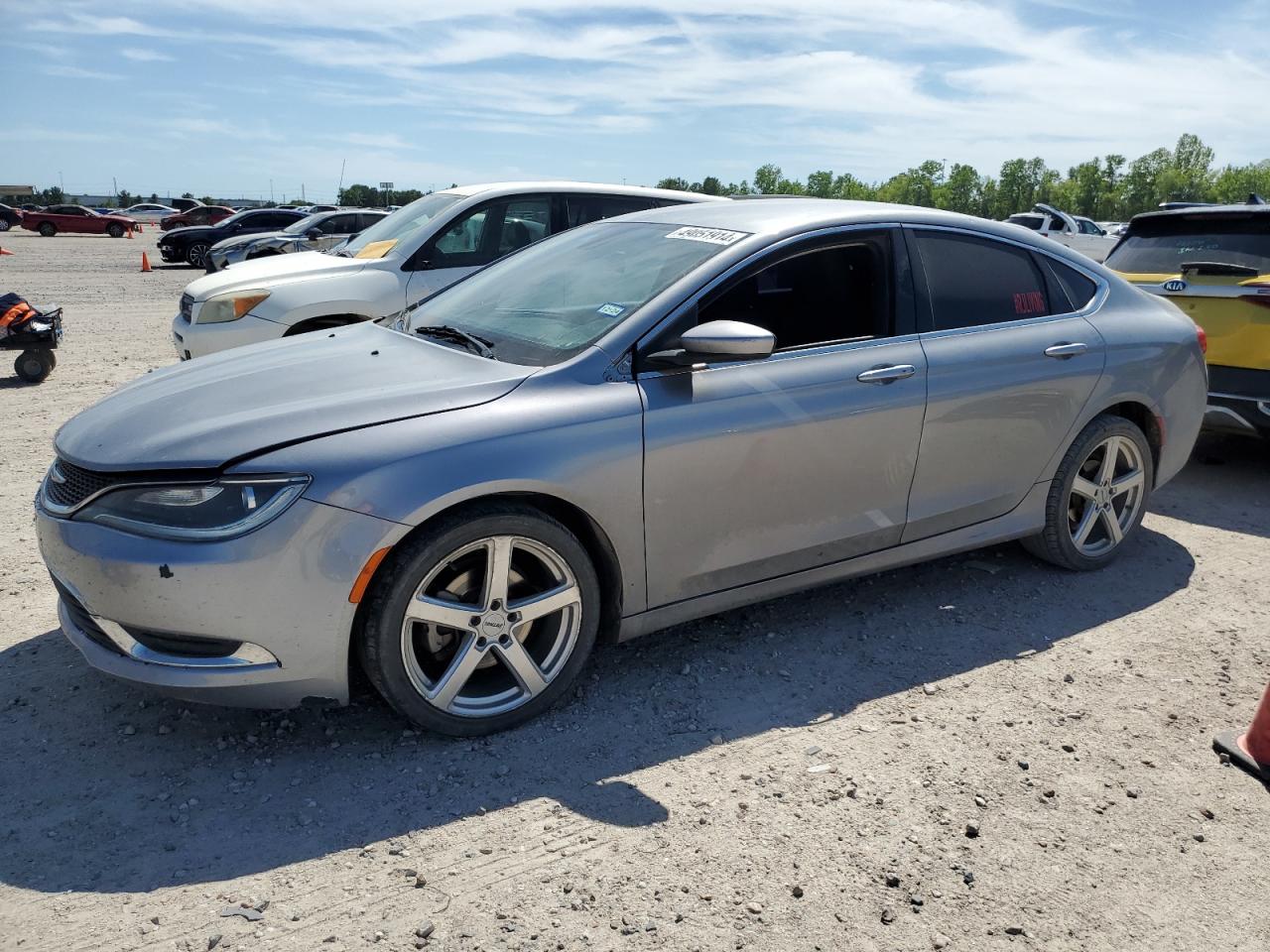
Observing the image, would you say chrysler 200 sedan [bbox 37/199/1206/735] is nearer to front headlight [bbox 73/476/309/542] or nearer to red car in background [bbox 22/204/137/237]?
front headlight [bbox 73/476/309/542]

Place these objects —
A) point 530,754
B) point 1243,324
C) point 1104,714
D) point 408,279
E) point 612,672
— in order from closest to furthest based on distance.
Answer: point 530,754, point 1104,714, point 612,672, point 1243,324, point 408,279

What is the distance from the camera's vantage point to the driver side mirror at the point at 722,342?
3.35 metres

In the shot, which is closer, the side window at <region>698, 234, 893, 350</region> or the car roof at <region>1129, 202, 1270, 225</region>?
the side window at <region>698, 234, 893, 350</region>

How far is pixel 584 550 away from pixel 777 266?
1321 mm

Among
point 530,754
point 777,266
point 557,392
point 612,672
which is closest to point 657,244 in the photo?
point 777,266

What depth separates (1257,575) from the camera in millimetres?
4910

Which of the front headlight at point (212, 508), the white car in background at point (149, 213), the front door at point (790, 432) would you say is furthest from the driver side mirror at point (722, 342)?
the white car in background at point (149, 213)

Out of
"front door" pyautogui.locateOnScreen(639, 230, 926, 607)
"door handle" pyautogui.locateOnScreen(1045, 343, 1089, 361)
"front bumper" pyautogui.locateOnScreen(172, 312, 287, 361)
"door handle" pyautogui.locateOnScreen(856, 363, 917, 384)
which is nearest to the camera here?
"front door" pyautogui.locateOnScreen(639, 230, 926, 607)

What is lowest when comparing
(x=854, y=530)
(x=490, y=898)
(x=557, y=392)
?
(x=490, y=898)

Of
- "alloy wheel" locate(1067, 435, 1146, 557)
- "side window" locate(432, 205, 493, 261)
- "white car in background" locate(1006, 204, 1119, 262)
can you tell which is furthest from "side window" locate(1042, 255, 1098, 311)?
"white car in background" locate(1006, 204, 1119, 262)

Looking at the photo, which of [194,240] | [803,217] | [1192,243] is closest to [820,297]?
[803,217]

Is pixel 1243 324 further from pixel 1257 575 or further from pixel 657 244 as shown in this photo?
pixel 657 244

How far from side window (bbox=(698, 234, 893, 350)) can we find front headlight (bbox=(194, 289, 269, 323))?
4712 millimetres

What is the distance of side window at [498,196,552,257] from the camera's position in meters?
7.96
